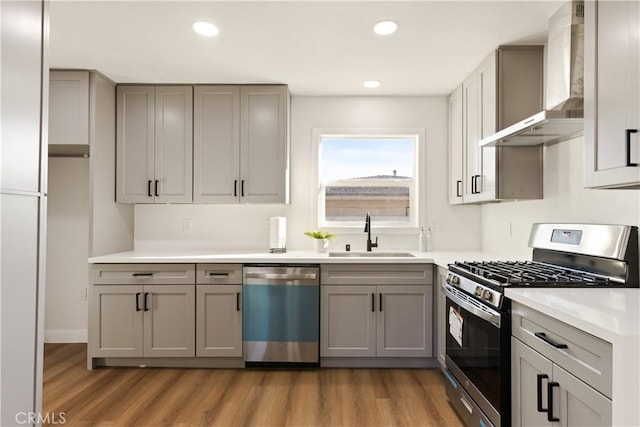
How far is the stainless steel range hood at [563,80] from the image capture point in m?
1.95

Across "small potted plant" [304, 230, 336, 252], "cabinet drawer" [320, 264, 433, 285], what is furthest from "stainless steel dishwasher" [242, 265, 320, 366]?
"small potted plant" [304, 230, 336, 252]

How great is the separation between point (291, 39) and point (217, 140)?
4.09 ft

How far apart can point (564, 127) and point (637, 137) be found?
672mm

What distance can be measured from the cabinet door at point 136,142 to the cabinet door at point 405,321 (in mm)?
2214

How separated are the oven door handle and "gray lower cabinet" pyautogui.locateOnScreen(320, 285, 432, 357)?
0.61 m

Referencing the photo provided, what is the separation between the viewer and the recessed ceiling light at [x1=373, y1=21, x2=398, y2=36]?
235 cm

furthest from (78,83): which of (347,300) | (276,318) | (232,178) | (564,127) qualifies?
(564,127)

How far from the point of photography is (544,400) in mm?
1503

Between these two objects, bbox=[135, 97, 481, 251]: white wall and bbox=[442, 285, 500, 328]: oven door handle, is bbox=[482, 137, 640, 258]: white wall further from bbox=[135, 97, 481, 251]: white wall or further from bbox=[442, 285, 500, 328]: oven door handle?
bbox=[442, 285, 500, 328]: oven door handle

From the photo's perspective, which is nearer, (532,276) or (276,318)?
(532,276)

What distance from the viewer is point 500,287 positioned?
1.82 m

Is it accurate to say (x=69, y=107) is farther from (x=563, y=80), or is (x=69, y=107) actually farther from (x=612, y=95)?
(x=612, y=95)

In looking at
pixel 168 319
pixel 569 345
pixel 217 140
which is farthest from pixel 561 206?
pixel 168 319

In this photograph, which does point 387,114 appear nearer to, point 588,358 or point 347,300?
point 347,300
